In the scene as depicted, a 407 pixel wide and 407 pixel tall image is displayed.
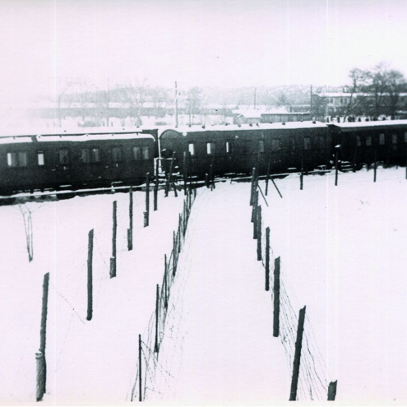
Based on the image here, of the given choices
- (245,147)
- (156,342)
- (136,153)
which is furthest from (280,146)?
(156,342)

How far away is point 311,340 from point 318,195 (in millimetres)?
12981

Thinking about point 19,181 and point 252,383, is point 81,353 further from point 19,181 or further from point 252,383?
point 19,181

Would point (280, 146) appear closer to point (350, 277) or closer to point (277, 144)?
point (277, 144)

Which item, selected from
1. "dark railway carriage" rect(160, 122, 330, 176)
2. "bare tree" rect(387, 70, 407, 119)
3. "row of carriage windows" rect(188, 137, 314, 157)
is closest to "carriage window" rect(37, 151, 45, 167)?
"dark railway carriage" rect(160, 122, 330, 176)

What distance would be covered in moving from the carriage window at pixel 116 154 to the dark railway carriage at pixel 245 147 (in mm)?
2833

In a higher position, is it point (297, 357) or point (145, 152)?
point (145, 152)

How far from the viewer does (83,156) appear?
2247 cm

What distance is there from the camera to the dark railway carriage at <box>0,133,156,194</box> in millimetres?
21203

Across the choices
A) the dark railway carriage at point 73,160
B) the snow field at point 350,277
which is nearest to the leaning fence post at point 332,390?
the snow field at point 350,277

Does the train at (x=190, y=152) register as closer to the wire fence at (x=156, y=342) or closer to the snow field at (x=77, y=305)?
the snow field at (x=77, y=305)

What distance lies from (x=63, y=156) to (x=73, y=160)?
42cm

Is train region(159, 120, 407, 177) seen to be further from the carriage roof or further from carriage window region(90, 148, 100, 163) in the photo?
carriage window region(90, 148, 100, 163)

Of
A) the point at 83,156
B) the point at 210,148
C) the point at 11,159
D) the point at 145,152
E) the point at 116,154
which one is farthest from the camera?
the point at 210,148

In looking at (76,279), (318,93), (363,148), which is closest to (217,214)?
(76,279)
